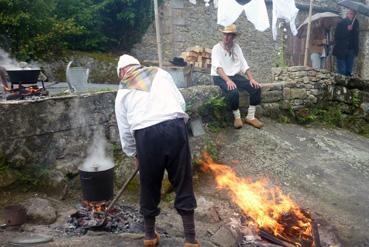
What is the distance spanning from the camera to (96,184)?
4.87 metres

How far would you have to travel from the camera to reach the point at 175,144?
3.89m

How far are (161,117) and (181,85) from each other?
3.67 metres

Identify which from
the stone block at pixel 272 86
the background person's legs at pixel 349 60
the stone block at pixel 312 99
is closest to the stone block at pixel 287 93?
the stone block at pixel 272 86

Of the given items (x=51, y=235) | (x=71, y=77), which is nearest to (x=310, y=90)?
(x=71, y=77)

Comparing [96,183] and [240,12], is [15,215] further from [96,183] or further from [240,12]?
[240,12]

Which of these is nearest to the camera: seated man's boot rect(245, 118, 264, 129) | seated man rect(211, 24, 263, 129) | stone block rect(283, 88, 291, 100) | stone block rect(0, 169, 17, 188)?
stone block rect(0, 169, 17, 188)

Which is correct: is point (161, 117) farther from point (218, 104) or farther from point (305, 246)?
point (218, 104)

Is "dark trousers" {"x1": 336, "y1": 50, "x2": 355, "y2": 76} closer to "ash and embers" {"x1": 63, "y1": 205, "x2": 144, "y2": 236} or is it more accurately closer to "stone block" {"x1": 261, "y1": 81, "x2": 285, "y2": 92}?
"stone block" {"x1": 261, "y1": 81, "x2": 285, "y2": 92}

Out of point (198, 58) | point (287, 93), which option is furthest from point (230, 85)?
point (198, 58)

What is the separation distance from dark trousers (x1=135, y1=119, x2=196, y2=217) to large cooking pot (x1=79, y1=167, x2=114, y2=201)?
898mm

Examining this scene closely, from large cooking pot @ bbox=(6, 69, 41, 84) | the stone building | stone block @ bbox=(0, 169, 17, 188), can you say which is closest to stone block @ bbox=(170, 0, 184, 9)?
the stone building

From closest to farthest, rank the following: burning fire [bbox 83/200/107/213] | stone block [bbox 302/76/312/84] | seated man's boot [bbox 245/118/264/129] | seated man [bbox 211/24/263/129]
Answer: burning fire [bbox 83/200/107/213] → seated man [bbox 211/24/263/129] → seated man's boot [bbox 245/118/264/129] → stone block [bbox 302/76/312/84]

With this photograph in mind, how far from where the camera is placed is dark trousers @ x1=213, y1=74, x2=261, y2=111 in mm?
7312

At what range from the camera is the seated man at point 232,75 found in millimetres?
7359
